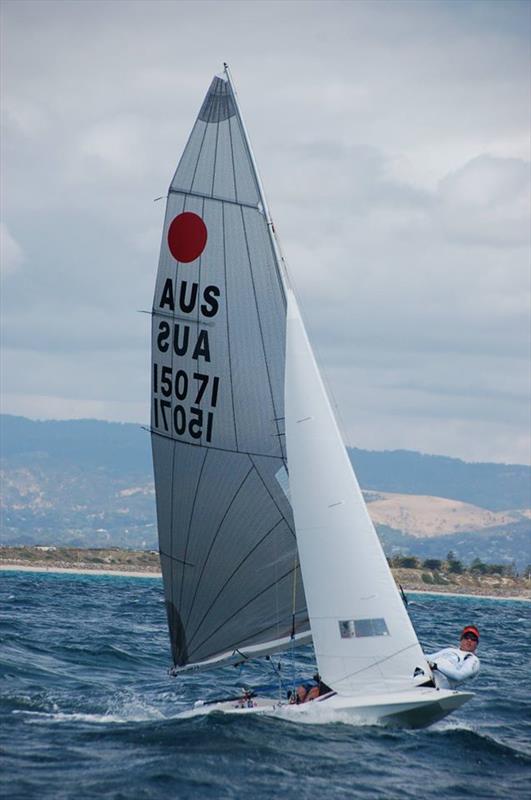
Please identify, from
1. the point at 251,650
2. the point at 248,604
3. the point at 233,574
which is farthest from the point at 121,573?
the point at 233,574

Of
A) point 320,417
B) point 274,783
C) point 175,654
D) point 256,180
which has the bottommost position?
point 274,783

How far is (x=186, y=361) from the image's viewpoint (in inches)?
917

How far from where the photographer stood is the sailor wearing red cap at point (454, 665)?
2208 centimetres

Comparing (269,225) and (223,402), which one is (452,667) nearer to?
(223,402)

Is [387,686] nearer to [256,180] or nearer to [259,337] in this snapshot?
[259,337]

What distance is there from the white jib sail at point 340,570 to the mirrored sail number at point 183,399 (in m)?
2.14

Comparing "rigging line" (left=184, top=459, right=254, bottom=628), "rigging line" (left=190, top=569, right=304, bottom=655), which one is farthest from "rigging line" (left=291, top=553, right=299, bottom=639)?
"rigging line" (left=184, top=459, right=254, bottom=628)

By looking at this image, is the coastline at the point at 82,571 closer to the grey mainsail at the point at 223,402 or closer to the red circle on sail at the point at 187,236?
the grey mainsail at the point at 223,402

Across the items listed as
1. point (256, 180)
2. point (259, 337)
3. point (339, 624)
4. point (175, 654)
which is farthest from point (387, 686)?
point (256, 180)

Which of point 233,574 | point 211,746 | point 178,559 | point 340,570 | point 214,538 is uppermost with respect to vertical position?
point 214,538

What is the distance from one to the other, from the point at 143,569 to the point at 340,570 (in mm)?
125656

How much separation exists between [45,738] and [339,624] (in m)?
5.46

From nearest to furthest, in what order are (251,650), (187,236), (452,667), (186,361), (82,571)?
(452,667)
(187,236)
(186,361)
(251,650)
(82,571)

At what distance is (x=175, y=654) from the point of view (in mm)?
24516
